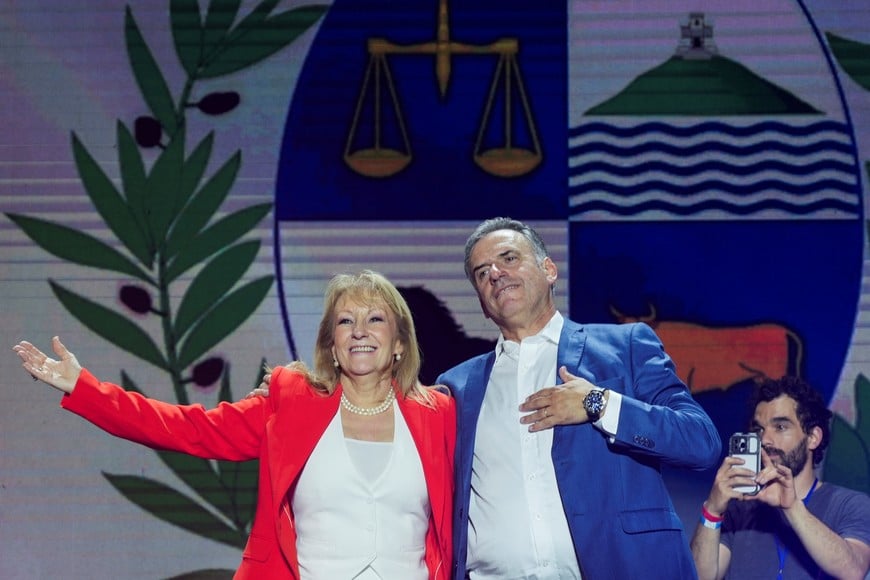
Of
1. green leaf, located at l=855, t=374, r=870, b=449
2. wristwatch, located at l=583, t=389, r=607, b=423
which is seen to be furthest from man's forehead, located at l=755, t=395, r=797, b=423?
wristwatch, located at l=583, t=389, r=607, b=423

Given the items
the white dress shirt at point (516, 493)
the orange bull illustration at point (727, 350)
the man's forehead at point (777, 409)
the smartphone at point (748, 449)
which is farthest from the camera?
the orange bull illustration at point (727, 350)

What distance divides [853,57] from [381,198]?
1.77 meters

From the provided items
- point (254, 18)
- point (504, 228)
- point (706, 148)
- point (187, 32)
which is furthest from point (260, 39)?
point (504, 228)

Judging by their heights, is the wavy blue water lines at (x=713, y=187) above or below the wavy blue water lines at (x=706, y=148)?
below

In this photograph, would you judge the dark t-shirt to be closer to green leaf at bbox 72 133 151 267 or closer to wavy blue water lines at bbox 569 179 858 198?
wavy blue water lines at bbox 569 179 858 198

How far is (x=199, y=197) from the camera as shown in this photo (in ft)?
14.4

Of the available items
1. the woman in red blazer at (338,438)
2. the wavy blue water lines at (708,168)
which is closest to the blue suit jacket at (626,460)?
the woman in red blazer at (338,438)

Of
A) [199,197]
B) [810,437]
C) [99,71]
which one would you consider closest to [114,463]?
[199,197]

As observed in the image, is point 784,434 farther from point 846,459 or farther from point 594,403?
point 594,403

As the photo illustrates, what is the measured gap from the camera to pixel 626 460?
8.85 feet

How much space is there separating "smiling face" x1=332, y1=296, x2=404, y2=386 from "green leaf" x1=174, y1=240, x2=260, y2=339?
1524 mm

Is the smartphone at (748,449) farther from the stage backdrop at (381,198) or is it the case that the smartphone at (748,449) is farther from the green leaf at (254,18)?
the green leaf at (254,18)

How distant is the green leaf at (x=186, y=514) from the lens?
4.29 metres

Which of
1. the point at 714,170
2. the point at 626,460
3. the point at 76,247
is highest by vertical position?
the point at 714,170
